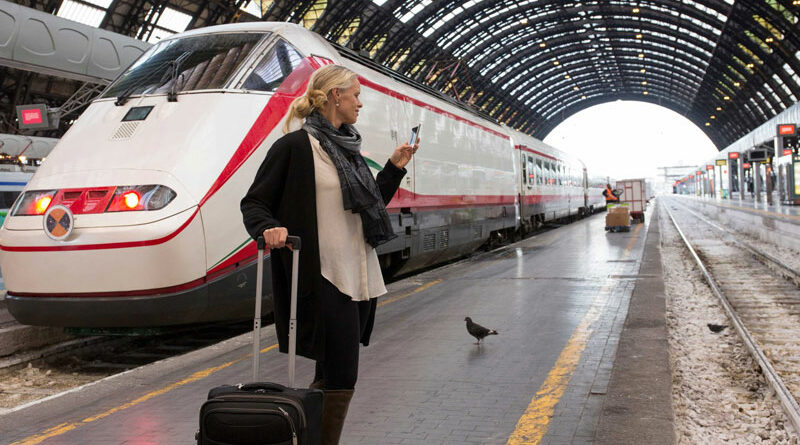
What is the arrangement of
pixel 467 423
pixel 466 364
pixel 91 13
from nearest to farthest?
pixel 467 423
pixel 466 364
pixel 91 13

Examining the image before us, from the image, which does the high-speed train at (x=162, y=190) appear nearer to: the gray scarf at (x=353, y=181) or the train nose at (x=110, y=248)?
the train nose at (x=110, y=248)

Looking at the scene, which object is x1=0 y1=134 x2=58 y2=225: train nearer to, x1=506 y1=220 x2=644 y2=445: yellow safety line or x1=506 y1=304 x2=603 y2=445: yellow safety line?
x1=506 y1=220 x2=644 y2=445: yellow safety line

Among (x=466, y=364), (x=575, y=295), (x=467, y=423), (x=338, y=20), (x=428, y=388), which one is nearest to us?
(x=467, y=423)

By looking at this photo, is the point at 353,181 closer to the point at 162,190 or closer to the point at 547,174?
the point at 162,190

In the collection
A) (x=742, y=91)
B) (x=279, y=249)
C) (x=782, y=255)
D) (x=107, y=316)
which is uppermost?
(x=742, y=91)

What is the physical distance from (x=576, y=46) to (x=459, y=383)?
64.3 m

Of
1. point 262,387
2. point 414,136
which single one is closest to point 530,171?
point 414,136

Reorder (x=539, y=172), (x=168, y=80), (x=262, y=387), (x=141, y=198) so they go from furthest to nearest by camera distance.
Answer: (x=539, y=172) → (x=168, y=80) → (x=141, y=198) → (x=262, y=387)

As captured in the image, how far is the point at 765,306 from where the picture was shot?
10508mm

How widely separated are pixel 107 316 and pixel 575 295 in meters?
5.82

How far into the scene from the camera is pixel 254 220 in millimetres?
2920

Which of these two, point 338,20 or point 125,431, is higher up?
point 338,20

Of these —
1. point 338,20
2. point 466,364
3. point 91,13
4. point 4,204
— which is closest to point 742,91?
point 338,20

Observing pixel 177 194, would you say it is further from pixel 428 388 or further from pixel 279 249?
pixel 279 249
